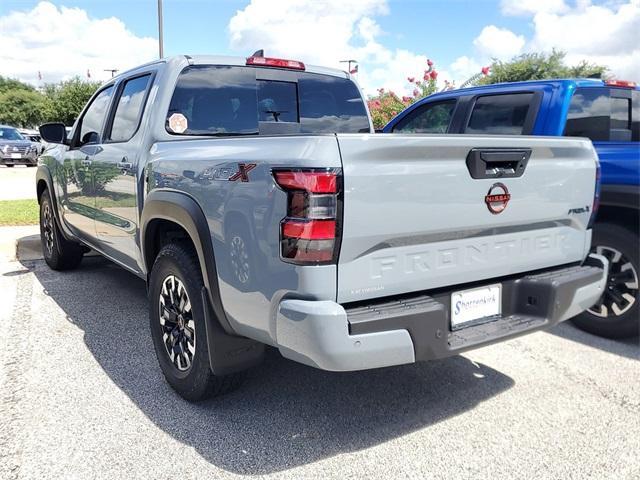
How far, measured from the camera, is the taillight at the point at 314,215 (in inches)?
86.8

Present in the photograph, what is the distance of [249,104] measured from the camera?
12.4 ft

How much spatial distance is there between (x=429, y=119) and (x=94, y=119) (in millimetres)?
3033

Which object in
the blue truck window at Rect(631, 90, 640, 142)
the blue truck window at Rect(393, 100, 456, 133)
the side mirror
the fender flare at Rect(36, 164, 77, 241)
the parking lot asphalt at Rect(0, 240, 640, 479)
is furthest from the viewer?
the fender flare at Rect(36, 164, 77, 241)

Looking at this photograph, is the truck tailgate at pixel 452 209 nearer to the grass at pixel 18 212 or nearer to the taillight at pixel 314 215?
the taillight at pixel 314 215

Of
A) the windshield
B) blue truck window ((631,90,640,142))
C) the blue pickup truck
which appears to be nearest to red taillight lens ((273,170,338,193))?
the blue pickup truck

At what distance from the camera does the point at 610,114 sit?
175 inches

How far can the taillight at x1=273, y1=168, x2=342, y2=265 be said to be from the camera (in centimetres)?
221

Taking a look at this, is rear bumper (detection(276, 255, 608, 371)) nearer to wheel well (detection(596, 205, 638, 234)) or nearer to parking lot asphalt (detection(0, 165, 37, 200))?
wheel well (detection(596, 205, 638, 234))

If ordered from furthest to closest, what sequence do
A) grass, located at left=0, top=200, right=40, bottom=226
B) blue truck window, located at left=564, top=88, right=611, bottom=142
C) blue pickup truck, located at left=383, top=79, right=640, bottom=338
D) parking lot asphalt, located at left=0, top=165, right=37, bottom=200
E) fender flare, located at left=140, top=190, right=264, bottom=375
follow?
parking lot asphalt, located at left=0, top=165, right=37, bottom=200, grass, located at left=0, top=200, right=40, bottom=226, blue truck window, located at left=564, top=88, right=611, bottom=142, blue pickup truck, located at left=383, top=79, right=640, bottom=338, fender flare, located at left=140, top=190, right=264, bottom=375

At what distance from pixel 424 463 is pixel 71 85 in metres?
58.4

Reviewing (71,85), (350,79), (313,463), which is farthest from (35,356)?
(71,85)

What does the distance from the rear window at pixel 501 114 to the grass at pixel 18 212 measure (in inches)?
284

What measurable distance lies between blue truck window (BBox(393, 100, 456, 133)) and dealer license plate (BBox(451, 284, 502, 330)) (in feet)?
8.51

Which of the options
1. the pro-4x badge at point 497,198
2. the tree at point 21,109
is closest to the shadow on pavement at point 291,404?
the pro-4x badge at point 497,198
